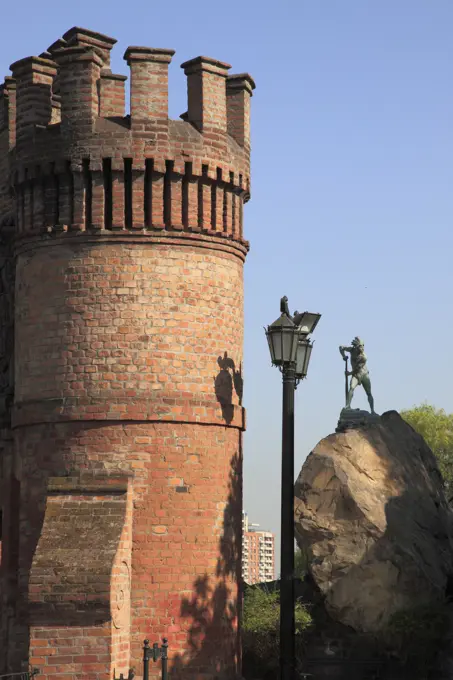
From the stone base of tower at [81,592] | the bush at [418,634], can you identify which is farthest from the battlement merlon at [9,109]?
the bush at [418,634]

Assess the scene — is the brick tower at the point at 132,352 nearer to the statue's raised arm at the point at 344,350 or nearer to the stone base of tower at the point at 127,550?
the stone base of tower at the point at 127,550

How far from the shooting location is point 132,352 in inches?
757

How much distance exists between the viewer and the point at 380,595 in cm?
2688

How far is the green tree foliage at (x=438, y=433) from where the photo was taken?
5506 cm

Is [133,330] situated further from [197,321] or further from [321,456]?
[321,456]

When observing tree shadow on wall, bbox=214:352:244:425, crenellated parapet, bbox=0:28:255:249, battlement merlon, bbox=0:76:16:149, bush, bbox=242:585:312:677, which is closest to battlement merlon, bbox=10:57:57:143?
crenellated parapet, bbox=0:28:255:249

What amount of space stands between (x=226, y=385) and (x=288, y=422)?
4244 millimetres

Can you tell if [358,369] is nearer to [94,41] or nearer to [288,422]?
[94,41]

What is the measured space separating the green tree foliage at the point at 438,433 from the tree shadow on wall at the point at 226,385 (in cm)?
3586

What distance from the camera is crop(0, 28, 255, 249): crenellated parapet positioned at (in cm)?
1966

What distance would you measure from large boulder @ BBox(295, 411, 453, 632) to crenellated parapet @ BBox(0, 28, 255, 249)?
28.6 feet

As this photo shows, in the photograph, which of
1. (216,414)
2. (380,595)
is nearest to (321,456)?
(380,595)

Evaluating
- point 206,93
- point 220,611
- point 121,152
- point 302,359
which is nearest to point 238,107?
point 206,93

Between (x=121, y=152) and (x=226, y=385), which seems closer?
(x=121, y=152)
